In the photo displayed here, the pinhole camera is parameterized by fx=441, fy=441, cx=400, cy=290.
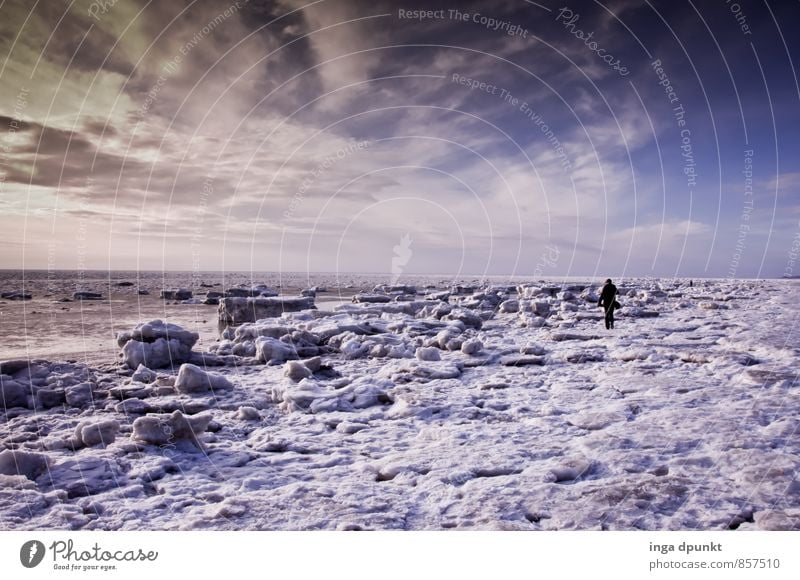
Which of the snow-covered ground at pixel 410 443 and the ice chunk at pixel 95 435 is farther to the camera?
the ice chunk at pixel 95 435

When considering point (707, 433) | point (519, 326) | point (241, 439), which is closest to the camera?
point (707, 433)

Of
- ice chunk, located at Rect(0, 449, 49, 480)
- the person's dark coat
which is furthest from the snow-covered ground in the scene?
the person's dark coat

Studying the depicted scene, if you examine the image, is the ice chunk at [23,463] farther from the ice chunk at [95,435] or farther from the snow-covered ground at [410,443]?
the ice chunk at [95,435]

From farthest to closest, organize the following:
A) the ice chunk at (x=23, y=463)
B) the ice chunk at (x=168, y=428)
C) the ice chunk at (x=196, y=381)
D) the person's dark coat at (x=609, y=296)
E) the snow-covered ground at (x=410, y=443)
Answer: the person's dark coat at (x=609, y=296)
the ice chunk at (x=196, y=381)
the ice chunk at (x=168, y=428)
the ice chunk at (x=23, y=463)
the snow-covered ground at (x=410, y=443)

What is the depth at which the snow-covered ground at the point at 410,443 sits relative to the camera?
12.7 ft

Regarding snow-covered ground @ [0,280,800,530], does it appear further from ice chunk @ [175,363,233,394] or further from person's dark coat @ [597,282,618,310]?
person's dark coat @ [597,282,618,310]

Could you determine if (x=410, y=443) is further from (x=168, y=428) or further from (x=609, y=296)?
(x=609, y=296)

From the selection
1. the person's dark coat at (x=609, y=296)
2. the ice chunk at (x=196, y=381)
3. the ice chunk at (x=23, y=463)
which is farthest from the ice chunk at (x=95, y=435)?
the person's dark coat at (x=609, y=296)

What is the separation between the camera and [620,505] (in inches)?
151

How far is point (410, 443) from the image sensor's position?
18.1 ft

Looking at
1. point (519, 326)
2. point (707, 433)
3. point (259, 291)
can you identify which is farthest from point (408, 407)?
point (259, 291)

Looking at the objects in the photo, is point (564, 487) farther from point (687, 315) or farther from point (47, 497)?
point (687, 315)


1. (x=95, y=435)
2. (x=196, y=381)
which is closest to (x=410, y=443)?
(x=95, y=435)
